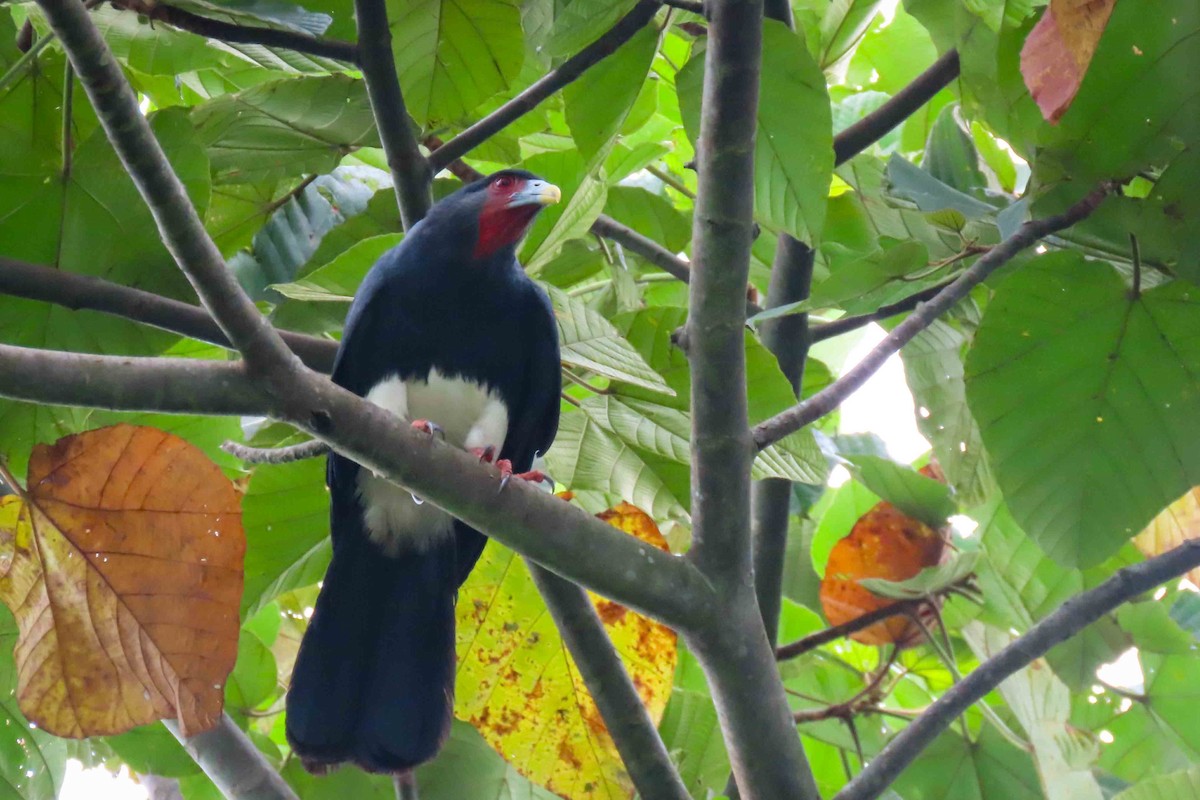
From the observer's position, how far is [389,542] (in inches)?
107

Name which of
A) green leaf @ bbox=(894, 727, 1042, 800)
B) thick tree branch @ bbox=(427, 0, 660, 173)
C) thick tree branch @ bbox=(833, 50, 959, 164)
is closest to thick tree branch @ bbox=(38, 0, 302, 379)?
thick tree branch @ bbox=(427, 0, 660, 173)

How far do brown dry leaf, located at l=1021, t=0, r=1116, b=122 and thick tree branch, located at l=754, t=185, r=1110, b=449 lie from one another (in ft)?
0.89

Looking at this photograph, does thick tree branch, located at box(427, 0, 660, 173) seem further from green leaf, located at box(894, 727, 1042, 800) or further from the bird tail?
green leaf, located at box(894, 727, 1042, 800)

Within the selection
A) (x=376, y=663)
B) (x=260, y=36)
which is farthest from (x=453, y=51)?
(x=376, y=663)

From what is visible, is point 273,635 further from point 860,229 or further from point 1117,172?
point 1117,172

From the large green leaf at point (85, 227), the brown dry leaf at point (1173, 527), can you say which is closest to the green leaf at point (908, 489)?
the brown dry leaf at point (1173, 527)

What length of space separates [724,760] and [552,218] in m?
1.39

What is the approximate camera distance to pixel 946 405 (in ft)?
9.27

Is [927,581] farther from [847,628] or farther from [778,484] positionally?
[778,484]

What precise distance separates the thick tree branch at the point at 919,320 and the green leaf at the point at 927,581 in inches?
33.9

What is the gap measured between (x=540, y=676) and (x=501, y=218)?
3.58ft

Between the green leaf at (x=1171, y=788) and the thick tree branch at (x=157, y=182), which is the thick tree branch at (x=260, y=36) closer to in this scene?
the thick tree branch at (x=157, y=182)

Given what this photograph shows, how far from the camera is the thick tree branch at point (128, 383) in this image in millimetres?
1385

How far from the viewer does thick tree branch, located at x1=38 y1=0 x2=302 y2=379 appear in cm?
137
